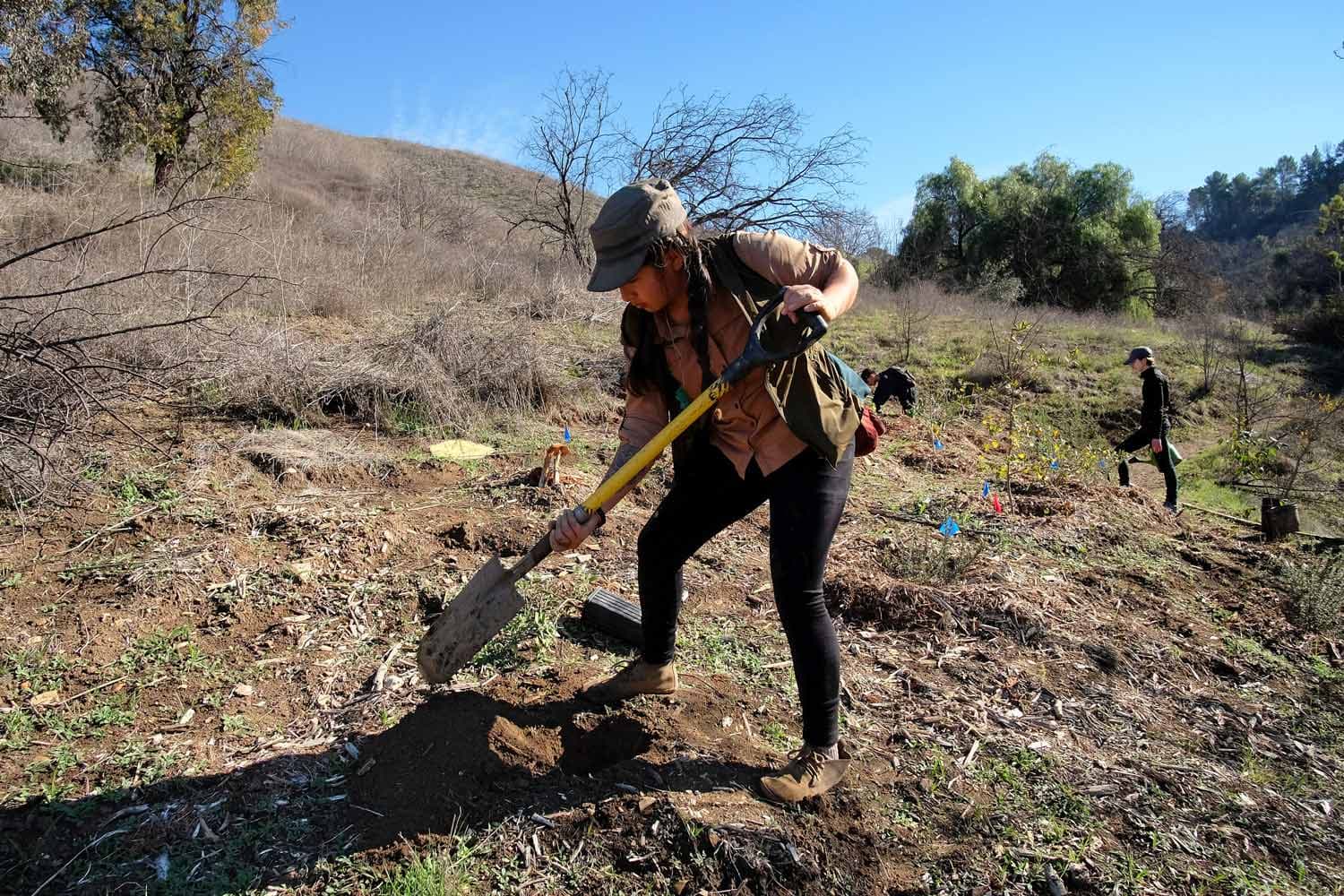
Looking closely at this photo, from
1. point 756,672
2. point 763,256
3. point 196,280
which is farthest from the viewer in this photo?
point 196,280

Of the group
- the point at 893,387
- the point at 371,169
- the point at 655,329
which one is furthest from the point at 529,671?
the point at 371,169

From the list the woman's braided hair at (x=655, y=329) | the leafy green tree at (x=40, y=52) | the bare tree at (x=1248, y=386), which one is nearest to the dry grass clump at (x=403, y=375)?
the woman's braided hair at (x=655, y=329)

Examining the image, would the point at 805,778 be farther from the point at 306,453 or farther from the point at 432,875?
the point at 306,453

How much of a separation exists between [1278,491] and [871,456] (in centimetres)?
604

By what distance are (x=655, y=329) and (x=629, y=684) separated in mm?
1224

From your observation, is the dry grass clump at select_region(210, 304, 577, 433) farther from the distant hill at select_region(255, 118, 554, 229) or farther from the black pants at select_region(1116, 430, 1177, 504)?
the distant hill at select_region(255, 118, 554, 229)

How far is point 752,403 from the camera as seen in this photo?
2.03 metres

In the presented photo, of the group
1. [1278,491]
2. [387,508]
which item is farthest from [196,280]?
[1278,491]

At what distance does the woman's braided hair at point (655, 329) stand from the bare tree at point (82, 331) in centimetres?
160

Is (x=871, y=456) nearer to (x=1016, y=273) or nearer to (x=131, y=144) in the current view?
(x=131, y=144)

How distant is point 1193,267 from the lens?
2772 cm

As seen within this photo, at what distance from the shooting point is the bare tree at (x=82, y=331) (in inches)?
130

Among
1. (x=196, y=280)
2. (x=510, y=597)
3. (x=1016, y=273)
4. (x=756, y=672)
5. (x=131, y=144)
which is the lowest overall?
(x=756, y=672)

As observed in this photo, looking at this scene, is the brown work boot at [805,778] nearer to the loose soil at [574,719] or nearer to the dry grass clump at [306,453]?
the loose soil at [574,719]
